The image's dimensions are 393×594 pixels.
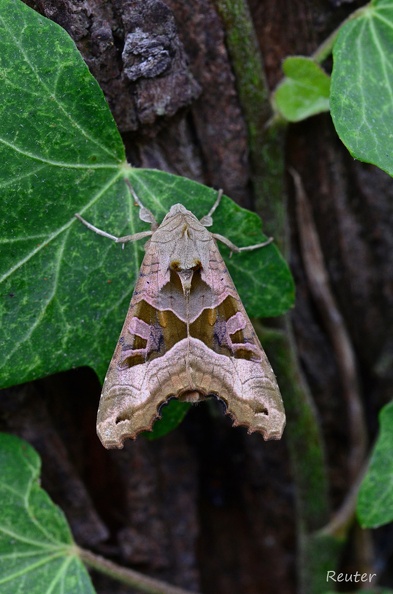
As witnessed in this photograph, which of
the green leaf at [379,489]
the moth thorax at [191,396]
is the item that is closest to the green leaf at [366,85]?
the moth thorax at [191,396]

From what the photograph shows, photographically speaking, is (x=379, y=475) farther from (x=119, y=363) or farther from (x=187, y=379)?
(x=119, y=363)

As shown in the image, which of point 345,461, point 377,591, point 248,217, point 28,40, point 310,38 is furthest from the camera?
point 345,461

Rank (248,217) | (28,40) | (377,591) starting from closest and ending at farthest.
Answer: (28,40), (248,217), (377,591)

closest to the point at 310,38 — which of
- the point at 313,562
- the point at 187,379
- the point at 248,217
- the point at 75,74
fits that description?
the point at 248,217

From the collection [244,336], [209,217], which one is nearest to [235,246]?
[209,217]

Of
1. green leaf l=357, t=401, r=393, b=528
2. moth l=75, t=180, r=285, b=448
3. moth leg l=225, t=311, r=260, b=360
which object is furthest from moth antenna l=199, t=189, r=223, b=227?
green leaf l=357, t=401, r=393, b=528

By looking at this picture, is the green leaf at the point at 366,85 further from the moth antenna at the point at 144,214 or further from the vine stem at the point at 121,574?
the vine stem at the point at 121,574
